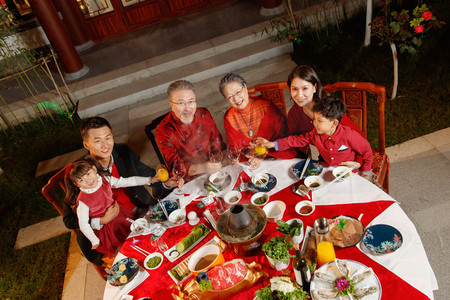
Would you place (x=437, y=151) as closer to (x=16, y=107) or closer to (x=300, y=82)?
(x=300, y=82)

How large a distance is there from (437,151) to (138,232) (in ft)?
10.5

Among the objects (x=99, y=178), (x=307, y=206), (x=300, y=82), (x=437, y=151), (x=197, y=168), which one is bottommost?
(x=437, y=151)

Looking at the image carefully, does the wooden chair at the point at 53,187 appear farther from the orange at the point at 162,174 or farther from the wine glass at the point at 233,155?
the wine glass at the point at 233,155

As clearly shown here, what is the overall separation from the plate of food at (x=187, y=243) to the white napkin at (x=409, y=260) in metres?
0.93

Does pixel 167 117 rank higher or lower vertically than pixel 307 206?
higher

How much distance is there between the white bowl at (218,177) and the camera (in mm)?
2580

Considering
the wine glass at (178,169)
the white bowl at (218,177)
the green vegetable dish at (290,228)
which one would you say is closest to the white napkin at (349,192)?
the green vegetable dish at (290,228)

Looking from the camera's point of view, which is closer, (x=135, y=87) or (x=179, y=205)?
(x=179, y=205)

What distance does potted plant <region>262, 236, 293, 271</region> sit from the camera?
1703mm

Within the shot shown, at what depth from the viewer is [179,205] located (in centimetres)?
246

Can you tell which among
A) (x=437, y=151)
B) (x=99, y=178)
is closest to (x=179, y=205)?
(x=99, y=178)

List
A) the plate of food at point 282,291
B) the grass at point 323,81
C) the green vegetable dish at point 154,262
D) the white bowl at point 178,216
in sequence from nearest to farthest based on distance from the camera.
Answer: the plate of food at point 282,291
the green vegetable dish at point 154,262
the white bowl at point 178,216
the grass at point 323,81

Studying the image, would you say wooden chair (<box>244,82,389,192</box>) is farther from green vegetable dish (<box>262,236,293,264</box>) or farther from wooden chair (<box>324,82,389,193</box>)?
green vegetable dish (<box>262,236,293,264</box>)

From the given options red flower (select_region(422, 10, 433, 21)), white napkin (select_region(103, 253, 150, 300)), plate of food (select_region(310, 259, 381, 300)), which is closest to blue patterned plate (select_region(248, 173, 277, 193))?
plate of food (select_region(310, 259, 381, 300))
